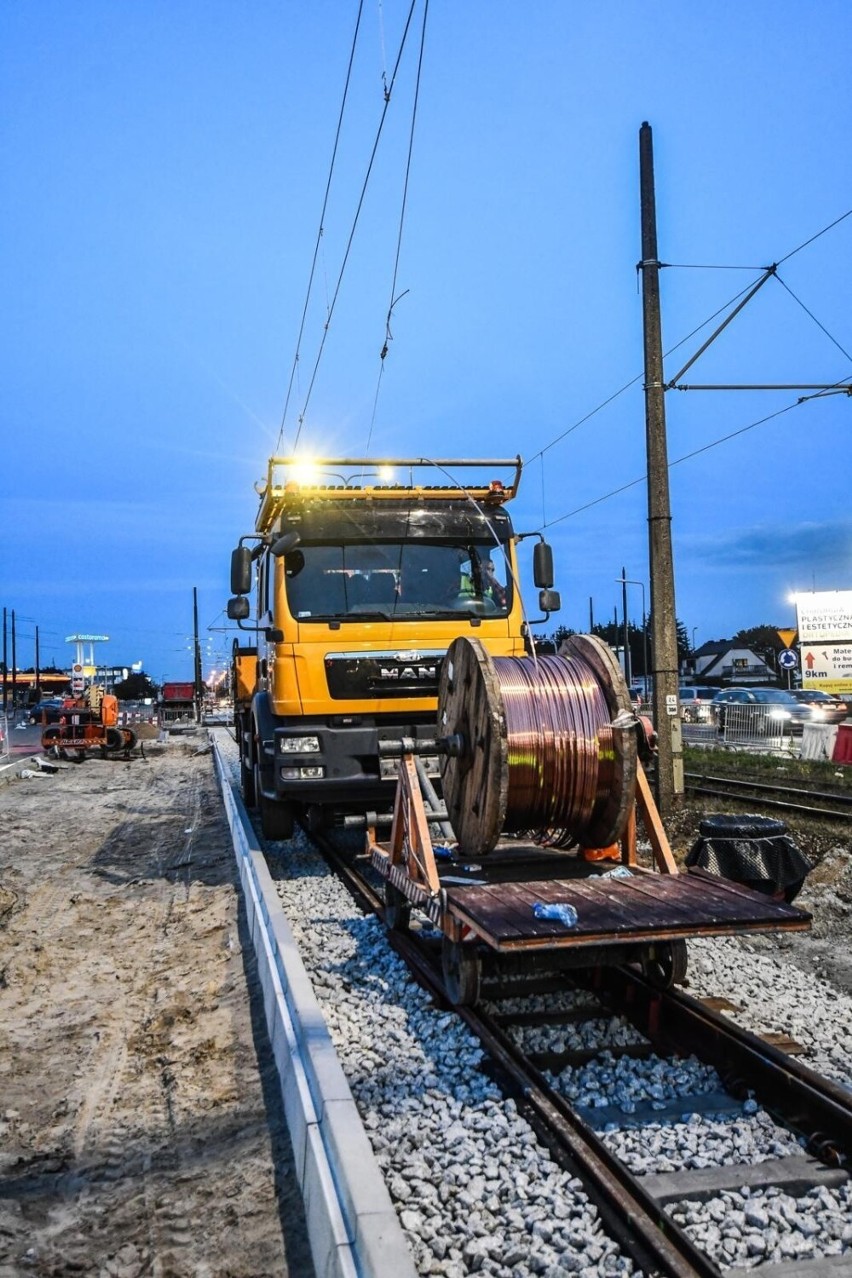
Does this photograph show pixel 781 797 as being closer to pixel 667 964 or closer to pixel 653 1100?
pixel 667 964

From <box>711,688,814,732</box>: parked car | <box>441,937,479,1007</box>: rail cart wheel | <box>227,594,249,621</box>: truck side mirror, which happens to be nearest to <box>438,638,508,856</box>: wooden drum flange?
<box>441,937,479,1007</box>: rail cart wheel

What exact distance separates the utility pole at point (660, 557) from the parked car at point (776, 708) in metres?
16.1

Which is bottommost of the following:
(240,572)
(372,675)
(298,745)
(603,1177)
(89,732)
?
(603,1177)

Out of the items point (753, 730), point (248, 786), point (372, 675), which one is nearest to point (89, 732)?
point (248, 786)

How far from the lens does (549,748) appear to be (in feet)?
19.1

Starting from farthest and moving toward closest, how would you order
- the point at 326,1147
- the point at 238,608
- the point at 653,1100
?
the point at 238,608 < the point at 653,1100 < the point at 326,1147

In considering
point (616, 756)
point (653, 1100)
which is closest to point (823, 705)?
point (616, 756)

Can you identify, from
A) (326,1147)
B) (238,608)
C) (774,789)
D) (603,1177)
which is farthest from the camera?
(774,789)

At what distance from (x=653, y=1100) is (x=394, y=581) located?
594cm

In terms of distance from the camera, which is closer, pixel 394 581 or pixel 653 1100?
pixel 653 1100

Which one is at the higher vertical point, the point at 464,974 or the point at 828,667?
the point at 828,667

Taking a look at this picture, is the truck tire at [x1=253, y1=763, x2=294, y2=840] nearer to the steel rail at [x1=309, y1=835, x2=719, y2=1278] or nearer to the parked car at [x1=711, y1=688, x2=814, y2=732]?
the steel rail at [x1=309, y1=835, x2=719, y2=1278]

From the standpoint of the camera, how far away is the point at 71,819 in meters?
16.0

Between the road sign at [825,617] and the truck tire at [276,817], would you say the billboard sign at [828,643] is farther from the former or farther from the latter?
the truck tire at [276,817]
